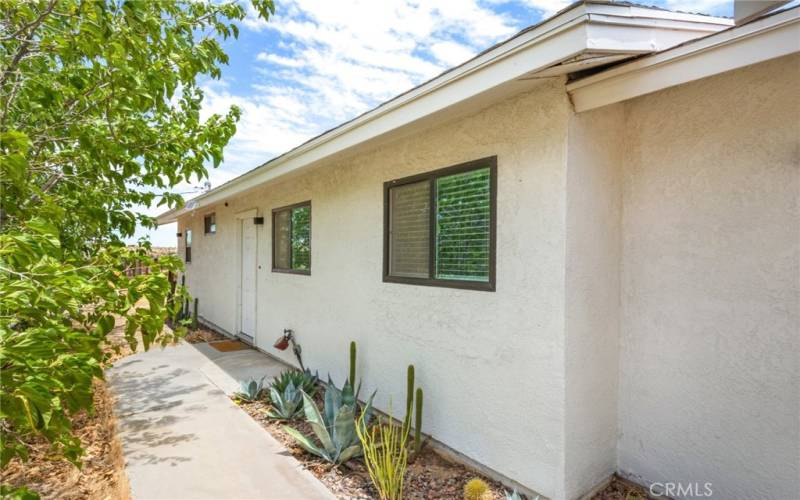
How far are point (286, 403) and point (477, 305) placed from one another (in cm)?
252

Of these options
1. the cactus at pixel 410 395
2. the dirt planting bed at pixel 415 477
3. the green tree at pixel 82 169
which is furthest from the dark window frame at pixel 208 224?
the cactus at pixel 410 395

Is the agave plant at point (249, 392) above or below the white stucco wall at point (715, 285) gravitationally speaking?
below

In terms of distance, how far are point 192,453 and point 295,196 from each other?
400 centimetres

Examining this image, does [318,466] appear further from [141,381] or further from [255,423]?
[141,381]

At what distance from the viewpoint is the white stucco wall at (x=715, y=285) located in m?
2.65

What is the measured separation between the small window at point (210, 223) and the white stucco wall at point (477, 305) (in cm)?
598

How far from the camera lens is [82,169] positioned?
11.1 ft

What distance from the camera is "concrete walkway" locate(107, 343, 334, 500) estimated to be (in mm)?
3363

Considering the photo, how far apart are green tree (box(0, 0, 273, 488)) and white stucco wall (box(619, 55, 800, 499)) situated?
11.1 feet

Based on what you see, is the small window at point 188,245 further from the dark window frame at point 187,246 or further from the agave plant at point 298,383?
the agave plant at point 298,383

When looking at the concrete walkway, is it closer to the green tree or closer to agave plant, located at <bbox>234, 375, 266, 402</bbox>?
agave plant, located at <bbox>234, 375, 266, 402</bbox>

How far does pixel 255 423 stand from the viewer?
4613mm

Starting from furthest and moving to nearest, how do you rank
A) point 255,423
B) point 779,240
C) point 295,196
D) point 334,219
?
point 295,196 < point 334,219 < point 255,423 < point 779,240

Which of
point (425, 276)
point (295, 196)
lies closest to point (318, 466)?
point (425, 276)
